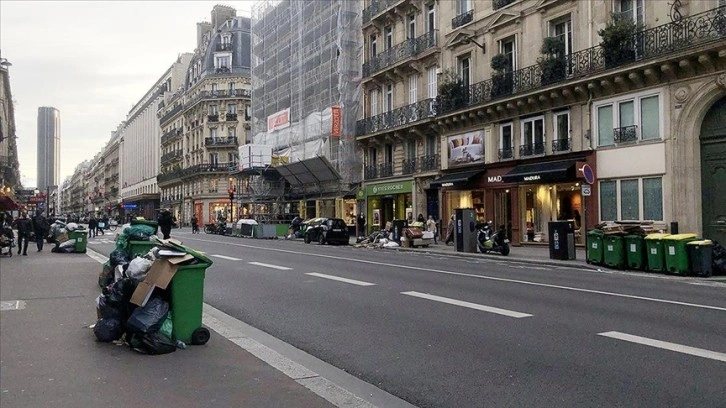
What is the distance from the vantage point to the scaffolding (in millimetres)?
39562

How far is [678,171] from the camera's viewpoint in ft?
66.3

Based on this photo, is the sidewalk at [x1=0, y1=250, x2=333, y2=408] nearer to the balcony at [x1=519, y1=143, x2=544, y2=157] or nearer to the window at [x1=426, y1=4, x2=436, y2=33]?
the balcony at [x1=519, y1=143, x2=544, y2=157]

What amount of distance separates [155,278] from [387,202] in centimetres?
3107

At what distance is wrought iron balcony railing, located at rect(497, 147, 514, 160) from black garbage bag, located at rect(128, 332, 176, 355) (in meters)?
22.7

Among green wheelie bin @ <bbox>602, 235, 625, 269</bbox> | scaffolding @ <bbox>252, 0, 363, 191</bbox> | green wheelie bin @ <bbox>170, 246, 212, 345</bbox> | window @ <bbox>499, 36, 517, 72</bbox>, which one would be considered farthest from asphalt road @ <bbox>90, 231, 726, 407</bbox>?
scaffolding @ <bbox>252, 0, 363, 191</bbox>

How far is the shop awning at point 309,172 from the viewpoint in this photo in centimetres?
4091

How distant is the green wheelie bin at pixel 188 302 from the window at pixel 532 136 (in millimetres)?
21164

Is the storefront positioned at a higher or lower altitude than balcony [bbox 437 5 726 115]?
Answer: lower

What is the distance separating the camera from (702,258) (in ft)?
48.1

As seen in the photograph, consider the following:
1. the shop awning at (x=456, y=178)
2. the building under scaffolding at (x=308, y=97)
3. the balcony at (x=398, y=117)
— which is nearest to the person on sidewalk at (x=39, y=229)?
the shop awning at (x=456, y=178)

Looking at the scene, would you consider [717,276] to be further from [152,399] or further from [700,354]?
[152,399]

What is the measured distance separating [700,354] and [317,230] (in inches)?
1065

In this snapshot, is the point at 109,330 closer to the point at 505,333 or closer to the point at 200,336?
the point at 200,336

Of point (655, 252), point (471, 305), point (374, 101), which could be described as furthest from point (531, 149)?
point (471, 305)
